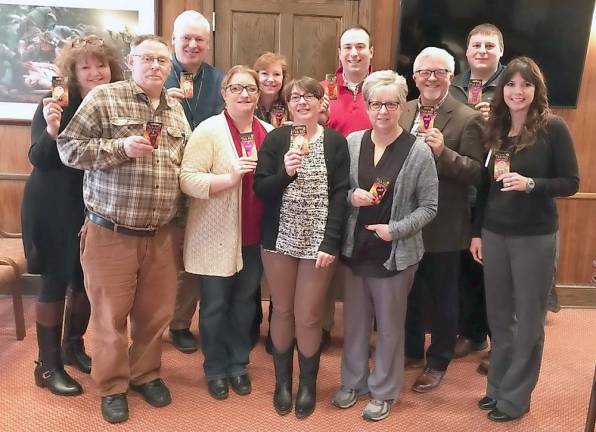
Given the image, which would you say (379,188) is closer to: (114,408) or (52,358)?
(114,408)

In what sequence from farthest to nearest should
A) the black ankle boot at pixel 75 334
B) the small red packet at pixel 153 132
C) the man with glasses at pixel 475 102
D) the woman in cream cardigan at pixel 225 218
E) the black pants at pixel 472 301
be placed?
the black pants at pixel 472 301 → the man with glasses at pixel 475 102 → the black ankle boot at pixel 75 334 → the woman in cream cardigan at pixel 225 218 → the small red packet at pixel 153 132

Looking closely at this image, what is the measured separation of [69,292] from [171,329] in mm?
662

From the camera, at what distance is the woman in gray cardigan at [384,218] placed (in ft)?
7.23

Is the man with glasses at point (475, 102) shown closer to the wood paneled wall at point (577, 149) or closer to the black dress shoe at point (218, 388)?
the wood paneled wall at point (577, 149)

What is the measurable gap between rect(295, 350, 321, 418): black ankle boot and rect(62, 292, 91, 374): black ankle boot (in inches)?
44.5

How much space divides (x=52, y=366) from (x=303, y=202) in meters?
1.46

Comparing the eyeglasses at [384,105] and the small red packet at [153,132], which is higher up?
the eyeglasses at [384,105]

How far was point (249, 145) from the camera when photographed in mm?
2258

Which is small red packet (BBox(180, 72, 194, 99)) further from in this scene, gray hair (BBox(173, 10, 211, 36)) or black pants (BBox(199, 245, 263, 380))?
black pants (BBox(199, 245, 263, 380))

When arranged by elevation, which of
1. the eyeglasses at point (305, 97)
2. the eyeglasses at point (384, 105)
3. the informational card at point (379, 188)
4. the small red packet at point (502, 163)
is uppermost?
the eyeglasses at point (305, 97)

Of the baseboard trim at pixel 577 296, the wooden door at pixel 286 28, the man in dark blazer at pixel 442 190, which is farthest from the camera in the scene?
the baseboard trim at pixel 577 296

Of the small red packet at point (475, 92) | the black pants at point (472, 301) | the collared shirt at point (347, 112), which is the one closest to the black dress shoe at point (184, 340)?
the collared shirt at point (347, 112)

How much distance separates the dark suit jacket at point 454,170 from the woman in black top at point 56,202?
4.88 ft

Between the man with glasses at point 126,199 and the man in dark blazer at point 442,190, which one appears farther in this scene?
the man in dark blazer at point 442,190
